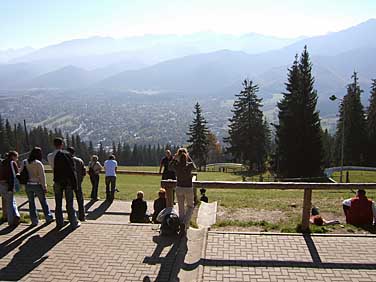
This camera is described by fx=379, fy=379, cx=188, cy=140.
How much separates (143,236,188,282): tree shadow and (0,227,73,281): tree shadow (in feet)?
6.76

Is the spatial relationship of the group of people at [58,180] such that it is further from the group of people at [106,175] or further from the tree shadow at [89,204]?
the group of people at [106,175]

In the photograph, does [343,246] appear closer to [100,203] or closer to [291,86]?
[100,203]

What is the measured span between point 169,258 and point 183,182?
71.4 inches

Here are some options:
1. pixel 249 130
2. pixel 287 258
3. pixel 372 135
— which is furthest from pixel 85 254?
pixel 372 135

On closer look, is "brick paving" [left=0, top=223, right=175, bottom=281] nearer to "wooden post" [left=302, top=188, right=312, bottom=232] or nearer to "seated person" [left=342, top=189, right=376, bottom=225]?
"wooden post" [left=302, top=188, right=312, bottom=232]

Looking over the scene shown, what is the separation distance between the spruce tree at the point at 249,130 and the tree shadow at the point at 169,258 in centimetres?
4086

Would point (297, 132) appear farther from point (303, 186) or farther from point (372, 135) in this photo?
point (303, 186)

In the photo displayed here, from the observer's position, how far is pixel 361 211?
927 centimetres

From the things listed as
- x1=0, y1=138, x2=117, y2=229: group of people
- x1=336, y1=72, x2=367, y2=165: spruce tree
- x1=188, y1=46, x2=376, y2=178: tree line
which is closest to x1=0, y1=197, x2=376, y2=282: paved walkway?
x1=0, y1=138, x2=117, y2=229: group of people

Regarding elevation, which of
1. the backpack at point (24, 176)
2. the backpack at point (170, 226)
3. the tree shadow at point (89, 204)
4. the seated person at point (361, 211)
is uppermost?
the backpack at point (24, 176)

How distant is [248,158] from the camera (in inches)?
1924

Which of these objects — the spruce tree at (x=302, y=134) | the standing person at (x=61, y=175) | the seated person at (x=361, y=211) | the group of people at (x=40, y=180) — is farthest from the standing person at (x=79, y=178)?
the spruce tree at (x=302, y=134)

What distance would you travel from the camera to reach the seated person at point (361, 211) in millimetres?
9227

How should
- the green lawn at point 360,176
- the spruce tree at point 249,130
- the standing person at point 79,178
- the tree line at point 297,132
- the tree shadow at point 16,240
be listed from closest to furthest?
the tree shadow at point 16,240
the standing person at point 79,178
the green lawn at point 360,176
the tree line at point 297,132
the spruce tree at point 249,130
